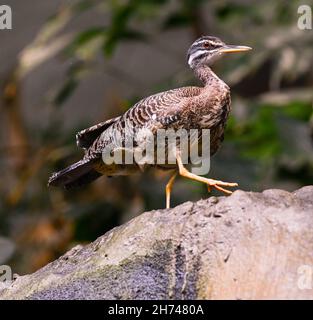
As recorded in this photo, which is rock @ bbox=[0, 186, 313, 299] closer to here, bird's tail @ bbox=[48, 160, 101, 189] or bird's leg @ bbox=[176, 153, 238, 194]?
bird's leg @ bbox=[176, 153, 238, 194]

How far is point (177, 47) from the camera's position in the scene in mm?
9508

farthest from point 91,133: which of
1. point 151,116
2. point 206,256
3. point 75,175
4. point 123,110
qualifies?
point 123,110

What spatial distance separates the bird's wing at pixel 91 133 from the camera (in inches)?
164

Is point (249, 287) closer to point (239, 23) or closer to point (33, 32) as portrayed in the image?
point (239, 23)

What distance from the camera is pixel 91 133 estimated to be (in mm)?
4191

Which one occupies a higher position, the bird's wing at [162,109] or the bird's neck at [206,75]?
the bird's neck at [206,75]

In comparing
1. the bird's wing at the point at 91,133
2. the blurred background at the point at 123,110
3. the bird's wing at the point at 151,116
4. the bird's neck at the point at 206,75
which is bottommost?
the blurred background at the point at 123,110

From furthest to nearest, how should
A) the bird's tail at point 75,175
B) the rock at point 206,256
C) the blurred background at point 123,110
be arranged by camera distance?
the blurred background at point 123,110 → the bird's tail at point 75,175 → the rock at point 206,256

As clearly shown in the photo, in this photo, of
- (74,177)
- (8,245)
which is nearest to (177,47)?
(8,245)

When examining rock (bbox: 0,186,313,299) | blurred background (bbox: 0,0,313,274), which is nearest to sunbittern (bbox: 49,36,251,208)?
rock (bbox: 0,186,313,299)

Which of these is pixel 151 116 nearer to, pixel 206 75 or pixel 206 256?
pixel 206 75

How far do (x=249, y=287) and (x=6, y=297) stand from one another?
103 cm

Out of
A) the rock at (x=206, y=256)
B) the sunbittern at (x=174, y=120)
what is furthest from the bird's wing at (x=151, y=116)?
the rock at (x=206, y=256)

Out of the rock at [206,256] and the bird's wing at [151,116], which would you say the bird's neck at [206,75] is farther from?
the rock at [206,256]
